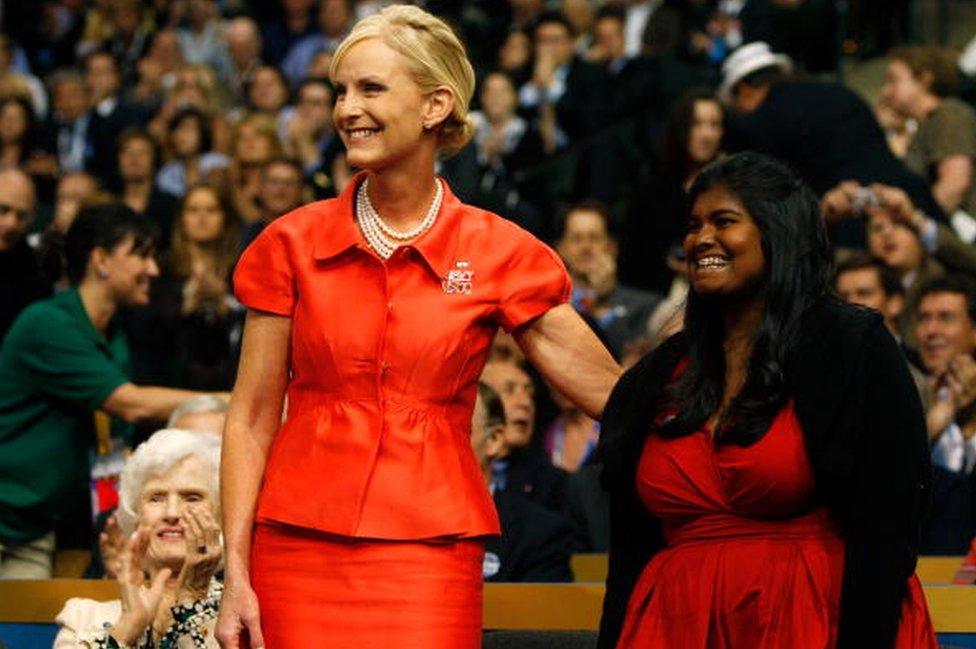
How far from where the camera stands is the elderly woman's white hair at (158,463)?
19.8 ft

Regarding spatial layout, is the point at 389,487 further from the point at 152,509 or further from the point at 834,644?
the point at 152,509

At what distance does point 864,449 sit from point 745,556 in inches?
12.1

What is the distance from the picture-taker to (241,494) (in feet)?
14.8

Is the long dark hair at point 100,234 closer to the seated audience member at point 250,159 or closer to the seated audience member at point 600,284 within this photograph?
the seated audience member at point 600,284

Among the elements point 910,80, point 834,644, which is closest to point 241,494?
point 834,644

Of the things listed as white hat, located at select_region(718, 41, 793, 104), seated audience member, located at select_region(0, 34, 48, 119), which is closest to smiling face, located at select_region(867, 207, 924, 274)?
white hat, located at select_region(718, 41, 793, 104)

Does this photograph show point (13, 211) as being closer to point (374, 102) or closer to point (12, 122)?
point (12, 122)

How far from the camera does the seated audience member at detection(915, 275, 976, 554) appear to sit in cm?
761

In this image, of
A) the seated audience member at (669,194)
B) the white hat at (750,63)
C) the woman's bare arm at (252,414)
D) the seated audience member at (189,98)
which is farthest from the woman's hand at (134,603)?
the seated audience member at (189,98)

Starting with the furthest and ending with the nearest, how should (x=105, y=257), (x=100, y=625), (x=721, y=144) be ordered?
(x=721, y=144), (x=105, y=257), (x=100, y=625)

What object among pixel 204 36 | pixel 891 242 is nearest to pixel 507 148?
pixel 204 36

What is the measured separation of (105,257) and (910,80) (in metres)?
5.40

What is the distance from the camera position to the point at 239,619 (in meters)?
4.42

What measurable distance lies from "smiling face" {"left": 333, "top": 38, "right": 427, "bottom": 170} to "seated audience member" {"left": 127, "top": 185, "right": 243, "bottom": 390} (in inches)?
202
